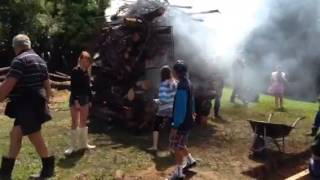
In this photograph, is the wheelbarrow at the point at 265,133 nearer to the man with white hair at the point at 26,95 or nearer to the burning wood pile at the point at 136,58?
the burning wood pile at the point at 136,58

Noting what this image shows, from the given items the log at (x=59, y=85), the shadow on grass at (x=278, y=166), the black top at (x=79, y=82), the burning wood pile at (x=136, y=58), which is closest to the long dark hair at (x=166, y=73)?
the black top at (x=79, y=82)

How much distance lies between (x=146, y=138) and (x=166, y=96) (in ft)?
5.54

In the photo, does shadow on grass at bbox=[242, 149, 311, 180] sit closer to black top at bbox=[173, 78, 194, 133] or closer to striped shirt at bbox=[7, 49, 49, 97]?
black top at bbox=[173, 78, 194, 133]

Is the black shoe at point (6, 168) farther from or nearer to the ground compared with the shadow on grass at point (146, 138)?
farther from the ground

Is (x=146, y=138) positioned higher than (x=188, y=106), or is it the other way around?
(x=188, y=106)

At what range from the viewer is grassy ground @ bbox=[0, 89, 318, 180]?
8296 mm

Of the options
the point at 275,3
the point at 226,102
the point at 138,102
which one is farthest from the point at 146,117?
the point at 275,3

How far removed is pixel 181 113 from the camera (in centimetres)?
769

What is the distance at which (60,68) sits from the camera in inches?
952

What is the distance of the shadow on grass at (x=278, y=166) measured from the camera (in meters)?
9.11

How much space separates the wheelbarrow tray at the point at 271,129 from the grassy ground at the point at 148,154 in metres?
0.49

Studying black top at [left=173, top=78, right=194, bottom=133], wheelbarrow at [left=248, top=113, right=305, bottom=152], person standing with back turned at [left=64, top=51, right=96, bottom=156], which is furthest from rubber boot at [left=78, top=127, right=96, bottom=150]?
wheelbarrow at [left=248, top=113, right=305, bottom=152]

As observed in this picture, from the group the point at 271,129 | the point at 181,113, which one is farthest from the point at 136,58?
the point at 181,113

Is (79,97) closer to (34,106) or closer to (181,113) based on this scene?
(34,106)
